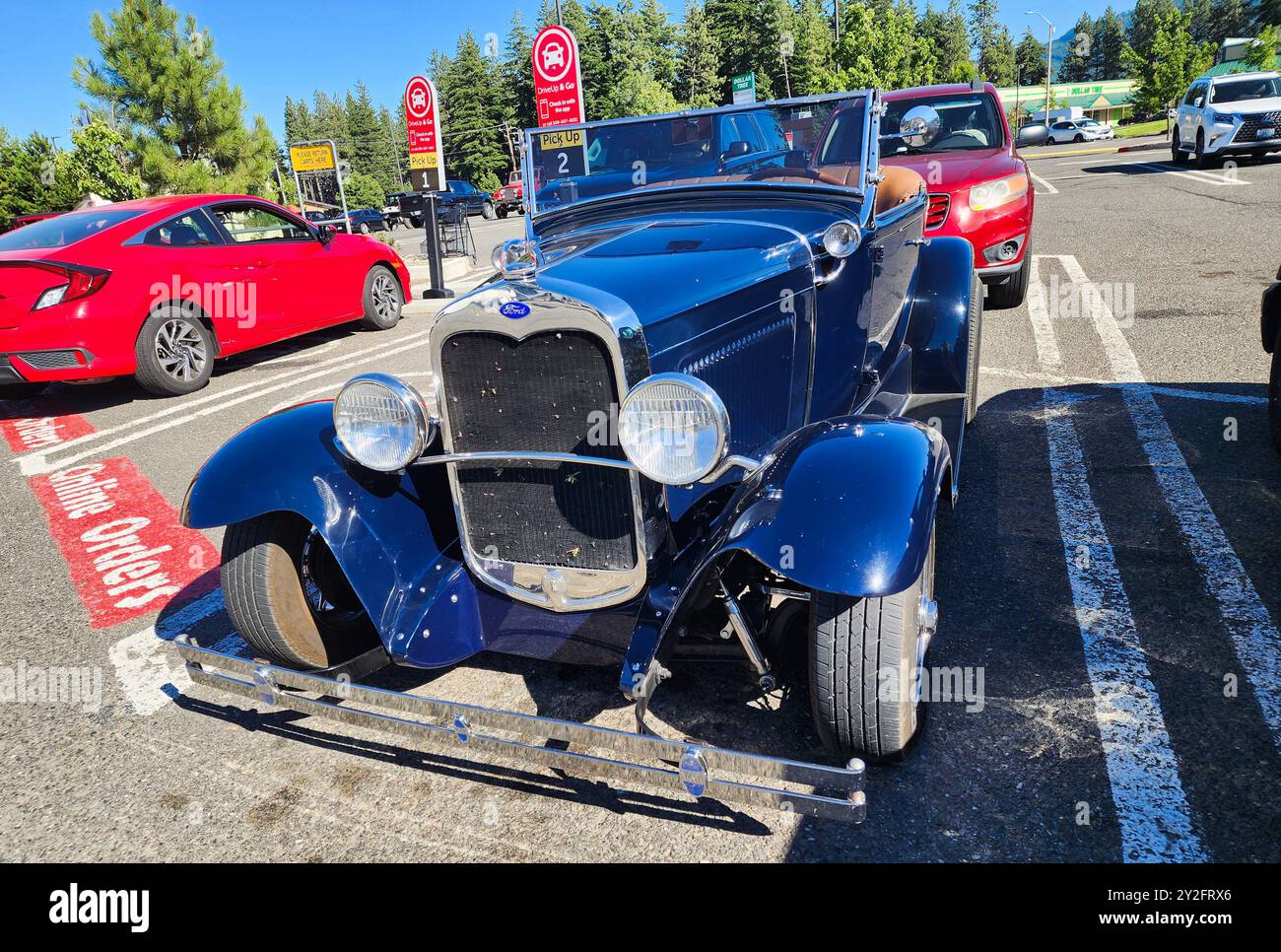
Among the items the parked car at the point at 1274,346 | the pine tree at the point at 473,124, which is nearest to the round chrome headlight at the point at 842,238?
the parked car at the point at 1274,346

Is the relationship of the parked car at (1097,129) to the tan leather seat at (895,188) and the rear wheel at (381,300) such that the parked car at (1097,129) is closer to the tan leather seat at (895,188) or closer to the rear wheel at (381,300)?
the rear wheel at (381,300)

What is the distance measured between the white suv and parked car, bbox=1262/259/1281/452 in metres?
16.8

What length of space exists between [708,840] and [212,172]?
80.0ft

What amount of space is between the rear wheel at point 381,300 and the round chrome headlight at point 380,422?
7428 millimetres

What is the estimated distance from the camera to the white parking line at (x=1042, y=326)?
6.37m

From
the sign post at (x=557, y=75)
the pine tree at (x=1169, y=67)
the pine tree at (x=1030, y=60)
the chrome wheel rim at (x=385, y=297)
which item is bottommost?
the chrome wheel rim at (x=385, y=297)

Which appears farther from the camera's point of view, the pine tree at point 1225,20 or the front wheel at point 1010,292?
Result: the pine tree at point 1225,20

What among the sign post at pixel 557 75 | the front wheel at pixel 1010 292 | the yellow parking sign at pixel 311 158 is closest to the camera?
the front wheel at pixel 1010 292

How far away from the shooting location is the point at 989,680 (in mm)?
2801

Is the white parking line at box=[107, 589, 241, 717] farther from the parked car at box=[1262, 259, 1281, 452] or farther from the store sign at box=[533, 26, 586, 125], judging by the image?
the store sign at box=[533, 26, 586, 125]

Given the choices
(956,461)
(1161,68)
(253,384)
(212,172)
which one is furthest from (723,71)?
(956,461)

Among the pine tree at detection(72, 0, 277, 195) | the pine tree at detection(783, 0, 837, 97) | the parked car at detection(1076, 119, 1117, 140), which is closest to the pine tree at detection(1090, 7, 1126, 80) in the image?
the parked car at detection(1076, 119, 1117, 140)

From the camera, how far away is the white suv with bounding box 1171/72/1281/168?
17.5m

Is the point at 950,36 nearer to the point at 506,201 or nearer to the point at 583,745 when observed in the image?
the point at 506,201
